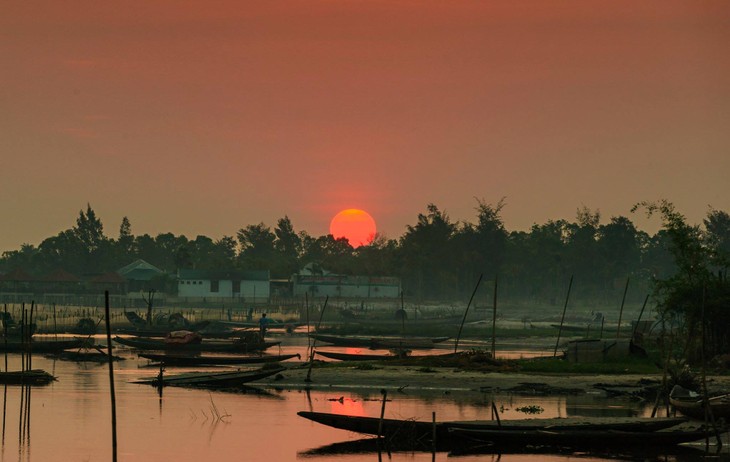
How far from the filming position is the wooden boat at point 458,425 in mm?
26891

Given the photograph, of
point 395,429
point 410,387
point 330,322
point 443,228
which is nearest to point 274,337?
point 330,322

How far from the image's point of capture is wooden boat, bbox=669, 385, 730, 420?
3050cm

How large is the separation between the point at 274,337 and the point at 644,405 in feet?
169

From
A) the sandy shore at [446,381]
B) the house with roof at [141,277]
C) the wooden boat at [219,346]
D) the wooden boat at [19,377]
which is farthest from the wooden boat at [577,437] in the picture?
the house with roof at [141,277]

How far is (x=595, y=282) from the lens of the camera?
159625 mm

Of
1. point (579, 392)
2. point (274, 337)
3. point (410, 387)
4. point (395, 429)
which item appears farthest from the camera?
point (274, 337)

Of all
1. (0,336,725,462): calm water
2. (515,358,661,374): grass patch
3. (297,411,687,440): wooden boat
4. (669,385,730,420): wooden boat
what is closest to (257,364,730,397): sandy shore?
(515,358,661,374): grass patch

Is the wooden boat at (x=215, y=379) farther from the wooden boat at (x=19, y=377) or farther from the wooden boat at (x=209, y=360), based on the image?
the wooden boat at (x=209, y=360)

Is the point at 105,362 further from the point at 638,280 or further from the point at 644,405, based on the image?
the point at 638,280

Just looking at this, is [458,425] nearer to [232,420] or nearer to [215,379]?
[232,420]

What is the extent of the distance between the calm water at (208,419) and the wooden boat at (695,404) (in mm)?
2387

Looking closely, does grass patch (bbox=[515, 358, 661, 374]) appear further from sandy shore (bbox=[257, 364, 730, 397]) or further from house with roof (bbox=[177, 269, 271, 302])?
house with roof (bbox=[177, 269, 271, 302])

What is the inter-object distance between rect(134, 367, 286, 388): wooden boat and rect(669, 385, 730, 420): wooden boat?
48.2 ft

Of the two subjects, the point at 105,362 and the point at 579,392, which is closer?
the point at 579,392
